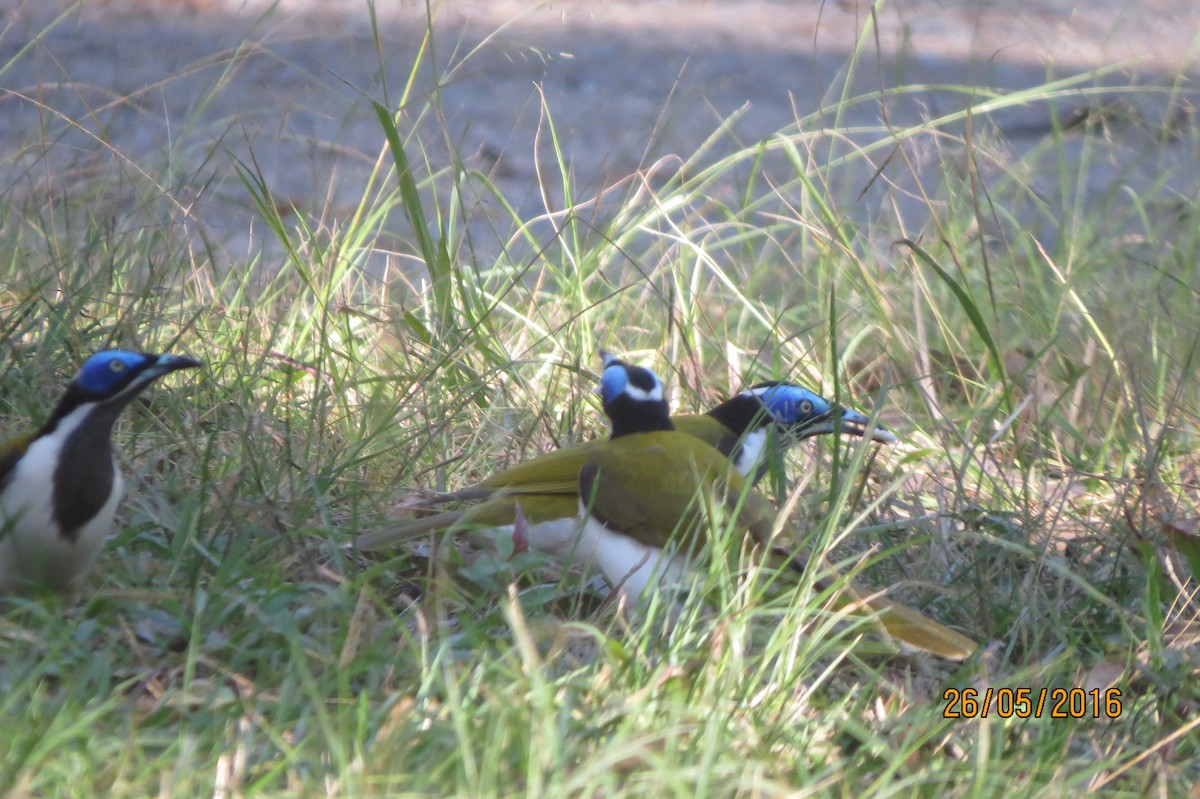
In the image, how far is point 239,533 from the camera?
2969mm

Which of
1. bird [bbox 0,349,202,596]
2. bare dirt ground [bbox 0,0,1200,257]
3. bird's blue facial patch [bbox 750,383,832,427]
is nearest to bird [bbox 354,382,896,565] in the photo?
bird's blue facial patch [bbox 750,383,832,427]

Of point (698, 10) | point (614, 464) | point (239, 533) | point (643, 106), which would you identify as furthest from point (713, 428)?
point (698, 10)

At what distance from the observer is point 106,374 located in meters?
2.81

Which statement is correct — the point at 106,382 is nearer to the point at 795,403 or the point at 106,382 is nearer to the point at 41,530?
the point at 41,530

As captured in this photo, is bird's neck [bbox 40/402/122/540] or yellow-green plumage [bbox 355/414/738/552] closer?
bird's neck [bbox 40/402/122/540]

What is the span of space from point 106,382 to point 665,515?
1237 mm

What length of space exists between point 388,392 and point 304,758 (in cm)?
203

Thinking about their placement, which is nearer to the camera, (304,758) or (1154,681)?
(304,758)

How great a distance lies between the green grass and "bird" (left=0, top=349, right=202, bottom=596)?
9 centimetres

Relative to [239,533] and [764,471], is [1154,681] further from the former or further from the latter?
[239,533]

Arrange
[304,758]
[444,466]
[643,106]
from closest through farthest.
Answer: [304,758], [444,466], [643,106]

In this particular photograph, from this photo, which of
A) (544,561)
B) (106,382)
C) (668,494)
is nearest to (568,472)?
(668,494)

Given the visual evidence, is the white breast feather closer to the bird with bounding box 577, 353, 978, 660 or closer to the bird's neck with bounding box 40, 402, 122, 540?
the bird's neck with bounding box 40, 402, 122, 540

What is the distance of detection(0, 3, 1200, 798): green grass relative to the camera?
86.0 inches
